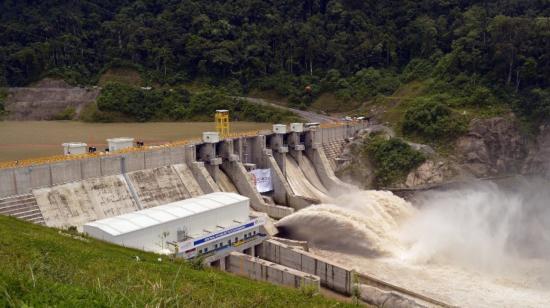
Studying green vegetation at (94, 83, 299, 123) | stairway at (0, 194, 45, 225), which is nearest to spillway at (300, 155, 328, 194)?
green vegetation at (94, 83, 299, 123)

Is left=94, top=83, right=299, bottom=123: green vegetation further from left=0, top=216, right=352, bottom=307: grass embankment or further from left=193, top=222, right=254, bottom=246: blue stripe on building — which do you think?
left=0, top=216, right=352, bottom=307: grass embankment

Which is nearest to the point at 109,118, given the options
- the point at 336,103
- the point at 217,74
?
the point at 217,74

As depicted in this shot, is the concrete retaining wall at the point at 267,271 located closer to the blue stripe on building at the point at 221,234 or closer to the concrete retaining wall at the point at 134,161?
the blue stripe on building at the point at 221,234

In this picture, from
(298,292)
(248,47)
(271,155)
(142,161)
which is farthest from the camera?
(248,47)

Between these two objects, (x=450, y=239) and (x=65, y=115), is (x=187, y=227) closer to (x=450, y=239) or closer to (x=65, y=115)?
(x=450, y=239)

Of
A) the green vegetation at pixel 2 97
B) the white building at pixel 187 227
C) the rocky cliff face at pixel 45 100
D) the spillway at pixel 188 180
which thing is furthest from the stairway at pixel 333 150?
the green vegetation at pixel 2 97

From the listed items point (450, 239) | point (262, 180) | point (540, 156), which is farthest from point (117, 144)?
point (540, 156)

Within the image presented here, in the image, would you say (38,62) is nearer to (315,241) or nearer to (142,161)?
(142,161)
